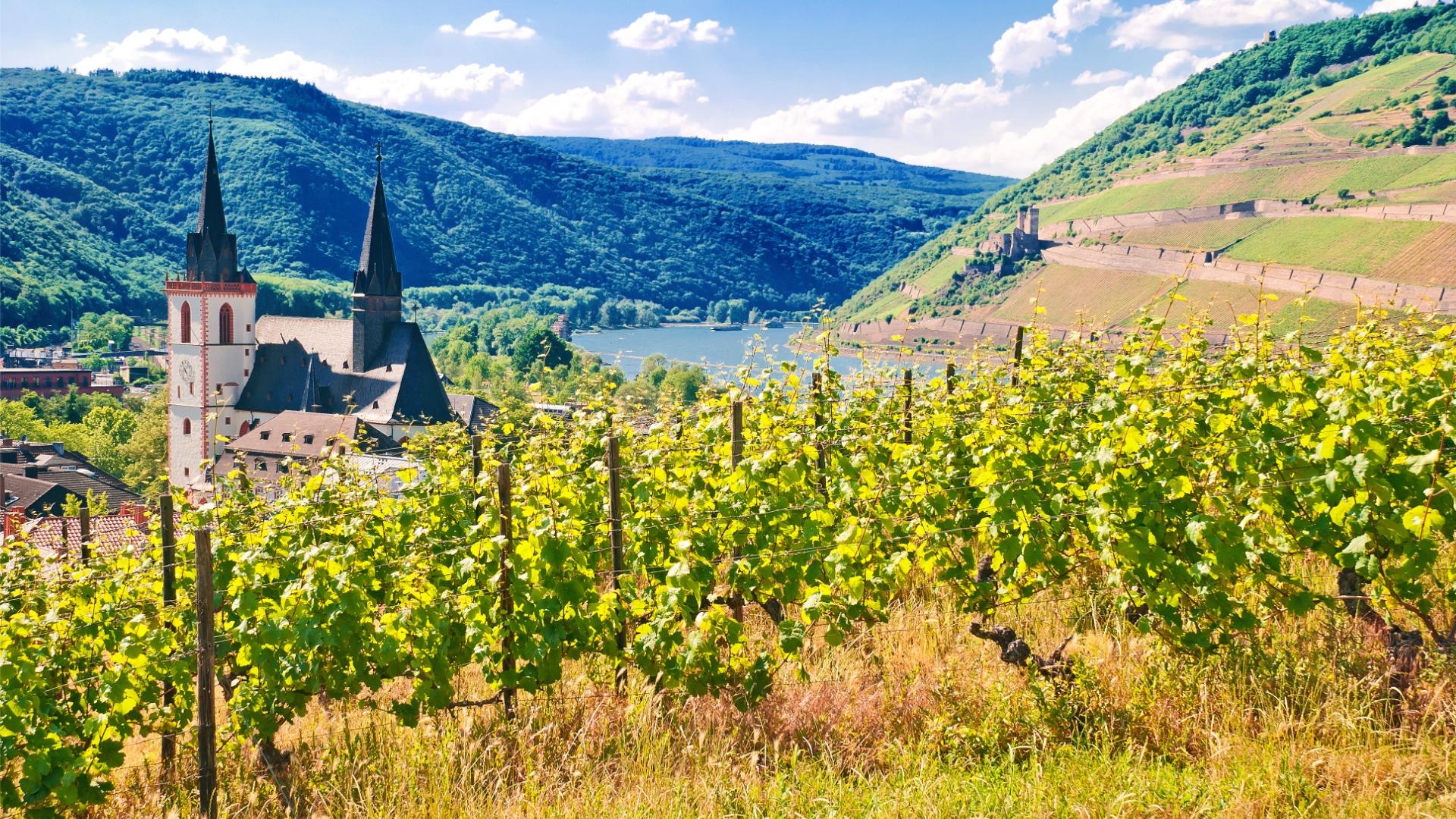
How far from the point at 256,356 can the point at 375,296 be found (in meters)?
7.29

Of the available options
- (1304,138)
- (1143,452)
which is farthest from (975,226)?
(1143,452)

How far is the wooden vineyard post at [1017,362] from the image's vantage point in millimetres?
6629

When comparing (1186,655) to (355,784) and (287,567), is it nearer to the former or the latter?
(355,784)

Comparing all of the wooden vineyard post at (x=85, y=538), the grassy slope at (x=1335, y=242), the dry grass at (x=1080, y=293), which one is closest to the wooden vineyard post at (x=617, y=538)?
the wooden vineyard post at (x=85, y=538)

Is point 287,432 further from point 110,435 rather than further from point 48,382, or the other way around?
point 48,382

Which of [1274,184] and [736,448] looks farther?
[1274,184]

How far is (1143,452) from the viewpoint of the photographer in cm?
462

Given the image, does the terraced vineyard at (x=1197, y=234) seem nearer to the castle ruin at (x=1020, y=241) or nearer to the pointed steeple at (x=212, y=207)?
the castle ruin at (x=1020, y=241)

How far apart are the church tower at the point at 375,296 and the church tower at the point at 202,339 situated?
17.0 ft

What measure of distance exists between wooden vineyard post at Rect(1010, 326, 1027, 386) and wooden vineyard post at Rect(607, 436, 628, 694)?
287 cm

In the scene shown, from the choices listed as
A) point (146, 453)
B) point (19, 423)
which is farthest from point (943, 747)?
point (19, 423)

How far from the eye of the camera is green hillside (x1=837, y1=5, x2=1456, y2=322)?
103 metres

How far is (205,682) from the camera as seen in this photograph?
4.17m

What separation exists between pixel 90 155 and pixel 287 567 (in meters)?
216
